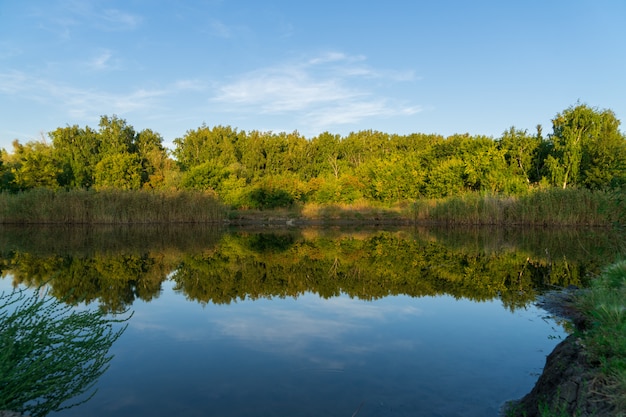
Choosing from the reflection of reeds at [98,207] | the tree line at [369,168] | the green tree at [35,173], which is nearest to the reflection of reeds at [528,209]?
the tree line at [369,168]

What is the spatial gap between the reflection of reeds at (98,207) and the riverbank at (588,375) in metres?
26.9

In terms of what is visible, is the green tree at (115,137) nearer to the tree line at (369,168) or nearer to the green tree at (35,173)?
the tree line at (369,168)

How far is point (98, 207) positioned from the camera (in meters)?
27.0

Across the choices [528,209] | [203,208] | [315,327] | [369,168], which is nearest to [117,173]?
[203,208]

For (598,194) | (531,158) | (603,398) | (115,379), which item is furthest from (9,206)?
(531,158)

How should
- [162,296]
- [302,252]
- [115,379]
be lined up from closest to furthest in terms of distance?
[115,379] < [162,296] < [302,252]

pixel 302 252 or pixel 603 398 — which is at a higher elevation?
pixel 603 398

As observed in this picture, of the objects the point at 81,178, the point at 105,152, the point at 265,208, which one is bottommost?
the point at 265,208

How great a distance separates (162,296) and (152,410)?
497cm

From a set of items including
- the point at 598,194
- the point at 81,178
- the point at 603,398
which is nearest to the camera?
the point at 603,398

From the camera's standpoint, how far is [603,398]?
3111 millimetres

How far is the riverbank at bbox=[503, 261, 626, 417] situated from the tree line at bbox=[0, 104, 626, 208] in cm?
2641

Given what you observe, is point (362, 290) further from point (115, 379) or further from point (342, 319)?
point (115, 379)

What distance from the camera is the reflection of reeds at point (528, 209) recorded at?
953 inches
